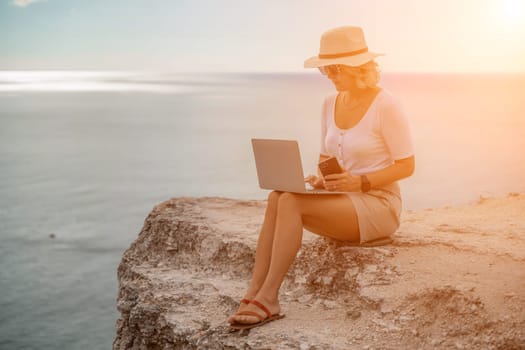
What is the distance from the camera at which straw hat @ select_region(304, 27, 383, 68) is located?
5.05m

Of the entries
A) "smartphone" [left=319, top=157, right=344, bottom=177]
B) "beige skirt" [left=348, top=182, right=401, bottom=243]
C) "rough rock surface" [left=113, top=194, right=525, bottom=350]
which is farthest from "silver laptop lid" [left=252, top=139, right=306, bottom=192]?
"rough rock surface" [left=113, top=194, right=525, bottom=350]

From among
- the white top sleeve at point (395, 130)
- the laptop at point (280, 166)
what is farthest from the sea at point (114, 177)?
the laptop at point (280, 166)

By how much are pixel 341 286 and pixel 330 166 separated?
91 cm

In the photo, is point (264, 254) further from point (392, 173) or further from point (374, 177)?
point (392, 173)

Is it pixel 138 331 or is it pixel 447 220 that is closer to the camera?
pixel 138 331

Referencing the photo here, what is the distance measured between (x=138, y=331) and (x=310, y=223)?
1.99 meters

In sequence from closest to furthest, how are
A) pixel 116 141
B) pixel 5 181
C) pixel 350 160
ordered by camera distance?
pixel 350 160 < pixel 5 181 < pixel 116 141

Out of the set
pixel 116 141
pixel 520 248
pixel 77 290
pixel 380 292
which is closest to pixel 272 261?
pixel 380 292

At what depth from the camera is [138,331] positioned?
6121 mm

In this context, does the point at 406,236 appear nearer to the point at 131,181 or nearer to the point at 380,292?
the point at 380,292

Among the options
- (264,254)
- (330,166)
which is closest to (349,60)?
(330,166)

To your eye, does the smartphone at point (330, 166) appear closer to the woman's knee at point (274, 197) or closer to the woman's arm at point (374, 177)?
the woman's arm at point (374, 177)

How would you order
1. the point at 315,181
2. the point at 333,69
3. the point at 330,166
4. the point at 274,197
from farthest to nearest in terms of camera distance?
the point at 315,181, the point at 333,69, the point at 330,166, the point at 274,197

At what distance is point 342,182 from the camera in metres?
5.03
